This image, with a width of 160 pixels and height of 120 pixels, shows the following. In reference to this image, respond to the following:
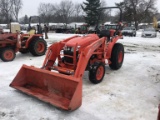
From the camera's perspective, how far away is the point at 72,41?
5.83 m

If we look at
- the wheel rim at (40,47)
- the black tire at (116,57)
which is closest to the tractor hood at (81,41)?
the black tire at (116,57)

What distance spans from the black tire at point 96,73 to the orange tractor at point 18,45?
455 cm

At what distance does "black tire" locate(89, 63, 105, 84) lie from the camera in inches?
219

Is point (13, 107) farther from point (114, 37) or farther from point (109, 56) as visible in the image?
point (114, 37)

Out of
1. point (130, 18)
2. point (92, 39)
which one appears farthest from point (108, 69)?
point (130, 18)

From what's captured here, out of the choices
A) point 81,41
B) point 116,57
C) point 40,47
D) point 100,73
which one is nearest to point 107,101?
point 100,73

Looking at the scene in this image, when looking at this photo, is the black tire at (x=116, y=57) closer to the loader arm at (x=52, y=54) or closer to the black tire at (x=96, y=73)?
the black tire at (x=96, y=73)

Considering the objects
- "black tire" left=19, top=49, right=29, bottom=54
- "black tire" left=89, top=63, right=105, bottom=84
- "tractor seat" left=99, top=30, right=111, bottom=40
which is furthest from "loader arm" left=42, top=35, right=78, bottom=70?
"black tire" left=19, top=49, right=29, bottom=54

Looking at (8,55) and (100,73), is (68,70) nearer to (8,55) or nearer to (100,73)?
(100,73)

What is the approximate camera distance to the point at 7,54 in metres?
9.00

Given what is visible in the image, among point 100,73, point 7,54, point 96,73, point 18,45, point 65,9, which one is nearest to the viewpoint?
point 96,73

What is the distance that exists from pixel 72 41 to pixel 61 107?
2.17 metres

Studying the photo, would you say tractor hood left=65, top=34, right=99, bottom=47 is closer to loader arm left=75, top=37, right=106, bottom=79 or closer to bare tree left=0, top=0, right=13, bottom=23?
loader arm left=75, top=37, right=106, bottom=79

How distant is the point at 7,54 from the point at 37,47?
1.41 m
